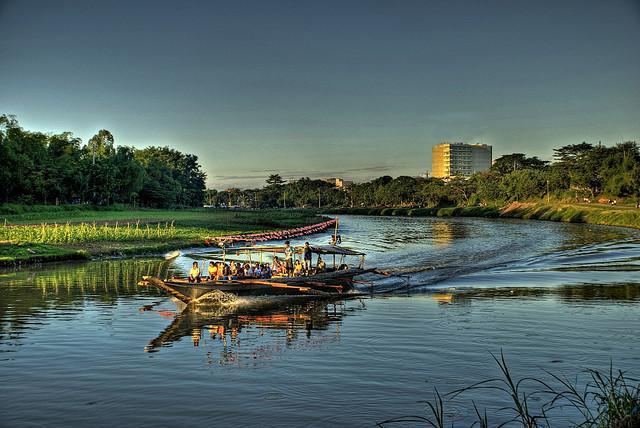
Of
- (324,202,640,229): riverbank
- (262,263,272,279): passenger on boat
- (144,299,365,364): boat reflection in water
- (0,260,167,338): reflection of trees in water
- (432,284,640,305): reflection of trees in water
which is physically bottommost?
(144,299,365,364): boat reflection in water

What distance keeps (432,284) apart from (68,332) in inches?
773

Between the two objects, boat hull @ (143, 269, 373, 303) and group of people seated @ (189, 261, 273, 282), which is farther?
group of people seated @ (189, 261, 273, 282)

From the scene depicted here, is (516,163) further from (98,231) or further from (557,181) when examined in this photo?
(98,231)

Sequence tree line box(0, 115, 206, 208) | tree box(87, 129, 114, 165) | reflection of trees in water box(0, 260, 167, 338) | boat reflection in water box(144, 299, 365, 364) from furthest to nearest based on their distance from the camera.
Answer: tree box(87, 129, 114, 165) → tree line box(0, 115, 206, 208) → reflection of trees in water box(0, 260, 167, 338) → boat reflection in water box(144, 299, 365, 364)

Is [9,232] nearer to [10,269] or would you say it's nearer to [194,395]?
[10,269]

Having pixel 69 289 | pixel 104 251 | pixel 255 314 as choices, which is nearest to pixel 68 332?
pixel 255 314

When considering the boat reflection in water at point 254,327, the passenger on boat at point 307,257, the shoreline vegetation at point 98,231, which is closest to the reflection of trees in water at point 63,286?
the shoreline vegetation at point 98,231

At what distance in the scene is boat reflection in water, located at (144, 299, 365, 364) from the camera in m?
17.7

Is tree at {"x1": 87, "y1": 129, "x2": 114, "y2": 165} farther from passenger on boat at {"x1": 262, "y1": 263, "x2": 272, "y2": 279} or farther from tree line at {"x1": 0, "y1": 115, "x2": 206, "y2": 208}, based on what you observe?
passenger on boat at {"x1": 262, "y1": 263, "x2": 272, "y2": 279}

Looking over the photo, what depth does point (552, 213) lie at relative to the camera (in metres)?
110

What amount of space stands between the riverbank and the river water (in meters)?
59.4

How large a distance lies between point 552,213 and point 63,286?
97.2 metres

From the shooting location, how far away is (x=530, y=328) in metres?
20.2

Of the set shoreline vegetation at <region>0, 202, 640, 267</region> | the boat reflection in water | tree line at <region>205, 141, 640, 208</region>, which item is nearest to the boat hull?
the boat reflection in water
